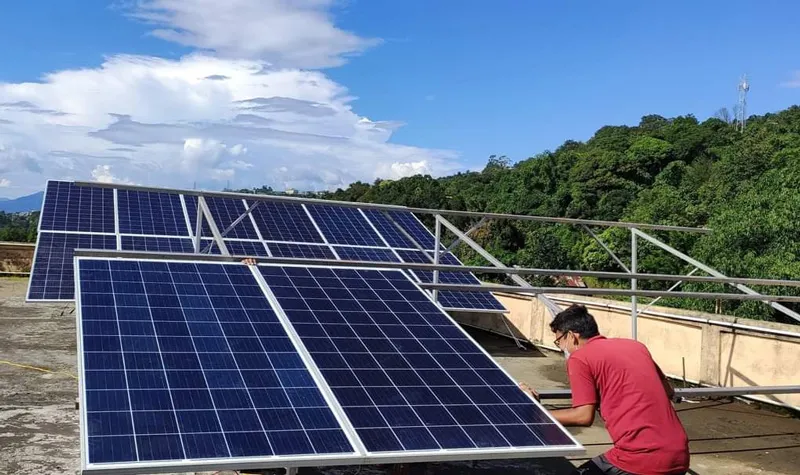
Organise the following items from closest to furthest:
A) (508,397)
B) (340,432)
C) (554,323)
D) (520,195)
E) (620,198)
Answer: (340,432) → (554,323) → (508,397) → (620,198) → (520,195)

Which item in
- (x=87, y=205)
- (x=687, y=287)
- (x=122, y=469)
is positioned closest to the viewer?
(x=122, y=469)

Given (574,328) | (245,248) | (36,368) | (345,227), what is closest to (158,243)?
(245,248)

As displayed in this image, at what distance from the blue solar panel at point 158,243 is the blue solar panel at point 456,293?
4.42m

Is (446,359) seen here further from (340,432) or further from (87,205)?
(87,205)

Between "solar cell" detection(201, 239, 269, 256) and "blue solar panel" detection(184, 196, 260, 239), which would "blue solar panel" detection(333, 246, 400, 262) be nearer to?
"solar cell" detection(201, 239, 269, 256)

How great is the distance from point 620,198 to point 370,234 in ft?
81.7

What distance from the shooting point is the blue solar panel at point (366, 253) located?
1492cm

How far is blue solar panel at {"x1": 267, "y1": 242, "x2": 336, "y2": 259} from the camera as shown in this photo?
14.3 m

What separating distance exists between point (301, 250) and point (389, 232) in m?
2.96

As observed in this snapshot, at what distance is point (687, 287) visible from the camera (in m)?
17.1

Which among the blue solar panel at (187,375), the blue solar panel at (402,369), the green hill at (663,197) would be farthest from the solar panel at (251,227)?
the blue solar panel at (187,375)

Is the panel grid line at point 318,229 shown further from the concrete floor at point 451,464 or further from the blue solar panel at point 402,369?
the blue solar panel at point 402,369

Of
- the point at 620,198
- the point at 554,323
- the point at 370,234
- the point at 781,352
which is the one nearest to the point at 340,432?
the point at 554,323

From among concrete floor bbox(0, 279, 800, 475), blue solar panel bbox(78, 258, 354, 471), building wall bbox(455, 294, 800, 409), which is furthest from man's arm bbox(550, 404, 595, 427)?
building wall bbox(455, 294, 800, 409)
